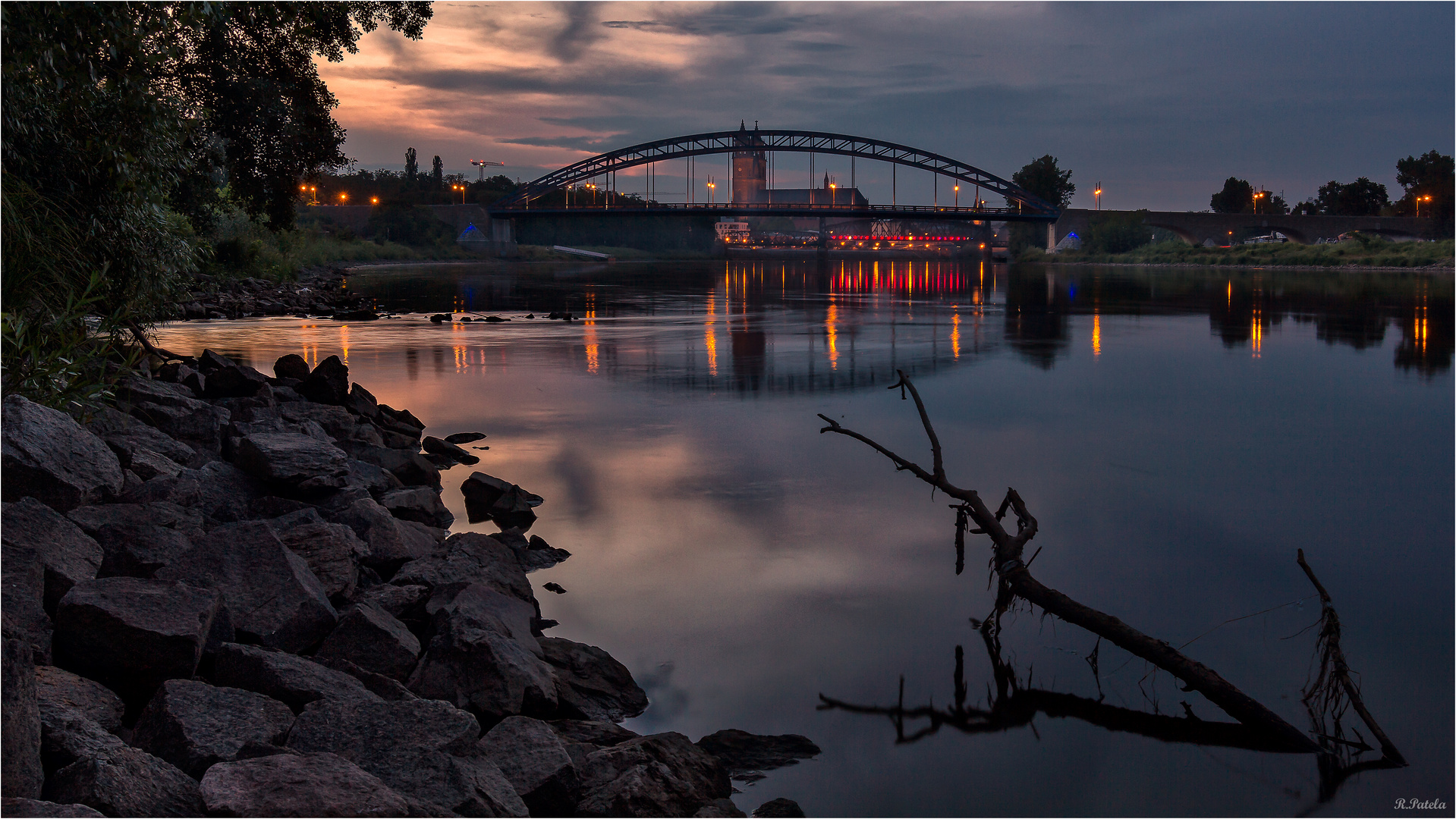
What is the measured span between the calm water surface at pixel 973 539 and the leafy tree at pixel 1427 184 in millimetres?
155497

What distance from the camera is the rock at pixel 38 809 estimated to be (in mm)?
4285

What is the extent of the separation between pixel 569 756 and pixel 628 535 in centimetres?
537

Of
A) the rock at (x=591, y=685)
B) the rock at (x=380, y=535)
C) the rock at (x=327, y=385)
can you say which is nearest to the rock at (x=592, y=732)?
the rock at (x=591, y=685)

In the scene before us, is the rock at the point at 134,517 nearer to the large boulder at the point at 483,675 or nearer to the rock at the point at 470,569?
the rock at the point at 470,569

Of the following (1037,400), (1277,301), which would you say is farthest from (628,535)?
(1277,301)

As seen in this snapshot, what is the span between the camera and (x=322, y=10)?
2242cm

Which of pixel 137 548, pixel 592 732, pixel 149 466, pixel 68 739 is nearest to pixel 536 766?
pixel 592 732

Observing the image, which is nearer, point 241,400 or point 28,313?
point 28,313

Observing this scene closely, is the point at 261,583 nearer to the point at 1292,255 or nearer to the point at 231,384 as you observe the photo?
the point at 231,384

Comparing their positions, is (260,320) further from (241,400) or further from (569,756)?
(569,756)

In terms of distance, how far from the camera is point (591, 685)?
24.3 feet

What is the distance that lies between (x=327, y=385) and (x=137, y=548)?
9.22m

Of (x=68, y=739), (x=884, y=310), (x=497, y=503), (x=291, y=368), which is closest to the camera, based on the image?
(x=68, y=739)

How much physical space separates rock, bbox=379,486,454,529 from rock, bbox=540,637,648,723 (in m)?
3.20
